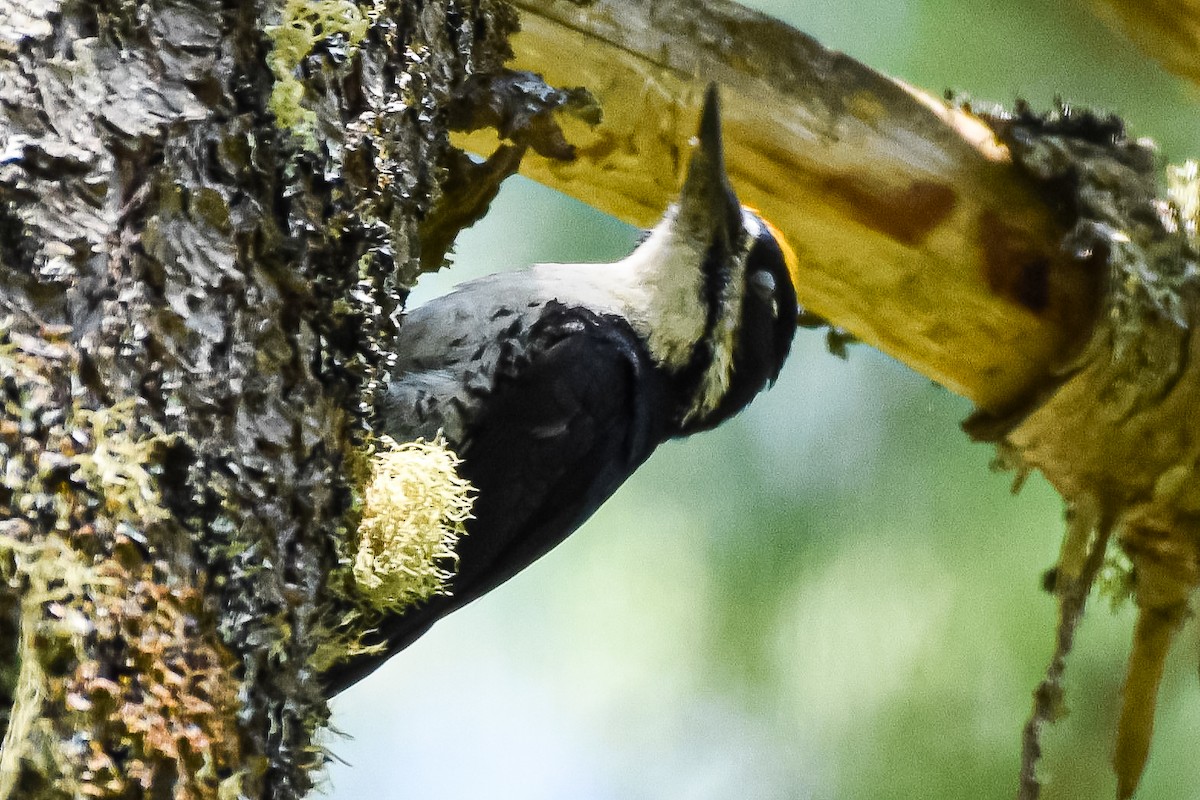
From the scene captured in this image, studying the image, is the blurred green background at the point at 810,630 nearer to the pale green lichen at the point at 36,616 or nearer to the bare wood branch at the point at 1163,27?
the bare wood branch at the point at 1163,27

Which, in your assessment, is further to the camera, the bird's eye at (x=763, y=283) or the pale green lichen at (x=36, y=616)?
the bird's eye at (x=763, y=283)

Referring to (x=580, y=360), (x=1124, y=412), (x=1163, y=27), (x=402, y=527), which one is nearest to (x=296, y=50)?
(x=402, y=527)

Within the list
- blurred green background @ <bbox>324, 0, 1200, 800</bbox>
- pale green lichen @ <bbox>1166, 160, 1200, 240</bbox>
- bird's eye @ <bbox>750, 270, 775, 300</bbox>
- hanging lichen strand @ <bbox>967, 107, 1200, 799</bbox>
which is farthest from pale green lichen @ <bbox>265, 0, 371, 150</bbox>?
blurred green background @ <bbox>324, 0, 1200, 800</bbox>

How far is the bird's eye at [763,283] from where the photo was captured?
1949 millimetres

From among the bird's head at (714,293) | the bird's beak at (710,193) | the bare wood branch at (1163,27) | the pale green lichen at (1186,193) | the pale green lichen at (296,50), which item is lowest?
the bird's head at (714,293)

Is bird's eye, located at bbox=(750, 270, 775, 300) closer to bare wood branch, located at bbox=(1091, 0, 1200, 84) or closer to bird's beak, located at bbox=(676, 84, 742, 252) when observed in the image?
bird's beak, located at bbox=(676, 84, 742, 252)

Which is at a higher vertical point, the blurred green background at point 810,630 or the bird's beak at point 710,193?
the bird's beak at point 710,193

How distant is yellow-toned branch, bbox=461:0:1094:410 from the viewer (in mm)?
1911

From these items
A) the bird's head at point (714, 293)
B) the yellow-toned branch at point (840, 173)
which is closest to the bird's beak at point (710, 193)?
the bird's head at point (714, 293)

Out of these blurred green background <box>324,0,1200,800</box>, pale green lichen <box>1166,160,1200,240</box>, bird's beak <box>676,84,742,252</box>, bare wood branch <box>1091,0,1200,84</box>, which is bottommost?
blurred green background <box>324,0,1200,800</box>

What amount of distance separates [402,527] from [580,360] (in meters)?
0.73

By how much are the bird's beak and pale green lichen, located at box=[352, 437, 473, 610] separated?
798 millimetres

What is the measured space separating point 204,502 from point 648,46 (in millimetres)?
1259

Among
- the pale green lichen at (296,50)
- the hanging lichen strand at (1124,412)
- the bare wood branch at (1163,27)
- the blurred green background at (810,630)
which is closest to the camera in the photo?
the pale green lichen at (296,50)
